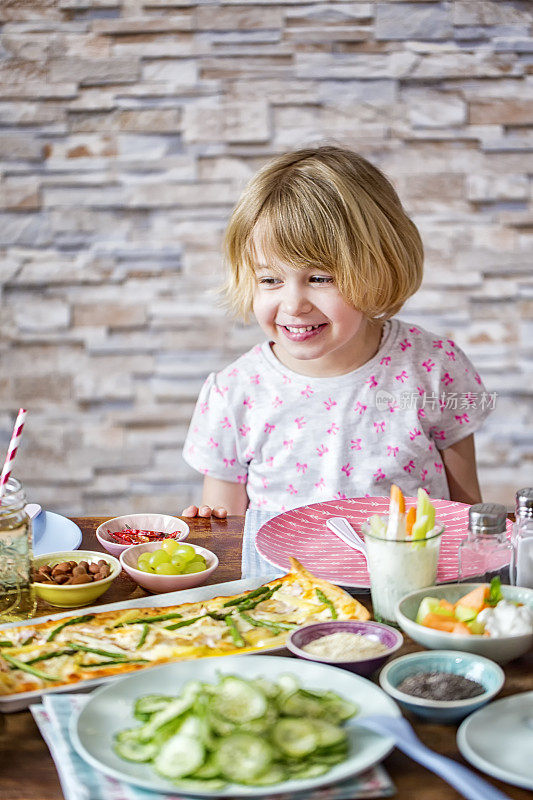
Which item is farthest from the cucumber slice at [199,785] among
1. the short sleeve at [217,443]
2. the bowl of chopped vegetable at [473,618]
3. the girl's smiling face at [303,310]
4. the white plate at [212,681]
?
the short sleeve at [217,443]

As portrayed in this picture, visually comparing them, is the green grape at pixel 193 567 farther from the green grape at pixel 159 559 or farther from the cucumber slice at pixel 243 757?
the cucumber slice at pixel 243 757

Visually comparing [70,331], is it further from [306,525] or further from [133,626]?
[133,626]

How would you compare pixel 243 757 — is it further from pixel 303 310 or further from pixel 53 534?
pixel 303 310

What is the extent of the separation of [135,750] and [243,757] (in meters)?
0.11

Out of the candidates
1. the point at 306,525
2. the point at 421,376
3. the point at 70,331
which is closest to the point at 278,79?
the point at 70,331

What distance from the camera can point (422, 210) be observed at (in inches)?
128

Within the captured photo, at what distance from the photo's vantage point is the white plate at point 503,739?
0.79m

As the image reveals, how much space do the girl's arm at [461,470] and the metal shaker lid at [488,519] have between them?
904 millimetres

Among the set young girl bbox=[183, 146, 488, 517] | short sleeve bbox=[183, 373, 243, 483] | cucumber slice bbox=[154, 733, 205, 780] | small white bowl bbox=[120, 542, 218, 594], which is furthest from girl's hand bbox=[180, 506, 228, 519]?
cucumber slice bbox=[154, 733, 205, 780]

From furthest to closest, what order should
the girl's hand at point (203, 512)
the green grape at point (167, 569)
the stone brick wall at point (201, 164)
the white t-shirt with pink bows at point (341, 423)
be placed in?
1. the stone brick wall at point (201, 164)
2. the white t-shirt with pink bows at point (341, 423)
3. the girl's hand at point (203, 512)
4. the green grape at point (167, 569)

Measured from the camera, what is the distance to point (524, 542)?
3.88 feet

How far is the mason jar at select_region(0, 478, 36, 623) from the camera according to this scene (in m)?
1.17

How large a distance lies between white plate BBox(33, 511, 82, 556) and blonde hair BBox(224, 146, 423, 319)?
68 cm

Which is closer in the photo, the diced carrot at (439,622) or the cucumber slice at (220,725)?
the cucumber slice at (220,725)
